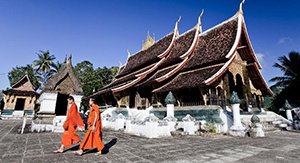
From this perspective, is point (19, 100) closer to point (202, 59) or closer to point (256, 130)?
point (202, 59)

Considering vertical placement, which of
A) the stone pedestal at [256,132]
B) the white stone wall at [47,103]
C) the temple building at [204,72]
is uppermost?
the temple building at [204,72]

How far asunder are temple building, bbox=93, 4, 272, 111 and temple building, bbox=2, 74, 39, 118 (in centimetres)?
1573

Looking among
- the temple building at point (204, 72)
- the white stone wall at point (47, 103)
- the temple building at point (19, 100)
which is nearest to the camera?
the white stone wall at point (47, 103)

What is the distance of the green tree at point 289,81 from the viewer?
18469 mm

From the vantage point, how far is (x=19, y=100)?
78.4 ft

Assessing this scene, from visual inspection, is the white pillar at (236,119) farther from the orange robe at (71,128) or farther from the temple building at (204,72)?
the orange robe at (71,128)

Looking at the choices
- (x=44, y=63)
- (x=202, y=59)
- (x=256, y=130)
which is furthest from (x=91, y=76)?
(x=256, y=130)

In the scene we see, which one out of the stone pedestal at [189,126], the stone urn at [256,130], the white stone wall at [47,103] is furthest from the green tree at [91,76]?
the stone urn at [256,130]

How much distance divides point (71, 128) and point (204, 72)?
8049 millimetres

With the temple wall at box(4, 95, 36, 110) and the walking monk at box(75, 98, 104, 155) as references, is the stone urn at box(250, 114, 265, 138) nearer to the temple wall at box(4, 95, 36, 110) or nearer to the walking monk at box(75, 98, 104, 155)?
the walking monk at box(75, 98, 104, 155)

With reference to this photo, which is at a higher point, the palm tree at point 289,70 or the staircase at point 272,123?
the palm tree at point 289,70

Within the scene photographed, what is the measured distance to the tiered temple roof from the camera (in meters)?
9.76

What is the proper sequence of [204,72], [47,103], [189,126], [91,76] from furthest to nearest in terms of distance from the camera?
[91,76] < [204,72] < [189,126] < [47,103]

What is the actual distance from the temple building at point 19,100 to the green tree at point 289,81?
Result: 31211 mm
